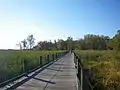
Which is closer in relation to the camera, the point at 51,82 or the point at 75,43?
the point at 51,82

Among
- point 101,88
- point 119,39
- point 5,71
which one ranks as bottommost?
point 101,88

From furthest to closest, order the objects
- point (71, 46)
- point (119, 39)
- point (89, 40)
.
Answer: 1. point (71, 46)
2. point (89, 40)
3. point (119, 39)

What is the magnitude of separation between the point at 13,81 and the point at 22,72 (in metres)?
4.38

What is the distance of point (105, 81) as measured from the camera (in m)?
19.3

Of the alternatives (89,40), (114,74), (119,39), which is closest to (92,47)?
(89,40)

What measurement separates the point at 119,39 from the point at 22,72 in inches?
2245

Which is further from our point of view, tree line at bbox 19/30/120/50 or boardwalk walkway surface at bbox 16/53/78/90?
tree line at bbox 19/30/120/50

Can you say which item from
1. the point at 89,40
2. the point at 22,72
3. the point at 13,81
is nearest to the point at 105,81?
the point at 22,72

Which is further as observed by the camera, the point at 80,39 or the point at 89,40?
the point at 80,39

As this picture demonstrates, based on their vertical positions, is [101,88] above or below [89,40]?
below

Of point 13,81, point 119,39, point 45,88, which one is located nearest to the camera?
point 45,88

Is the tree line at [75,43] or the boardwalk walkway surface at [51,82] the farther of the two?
the tree line at [75,43]

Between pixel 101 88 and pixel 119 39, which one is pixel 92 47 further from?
pixel 101 88

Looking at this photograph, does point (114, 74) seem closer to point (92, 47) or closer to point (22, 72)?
point (22, 72)
